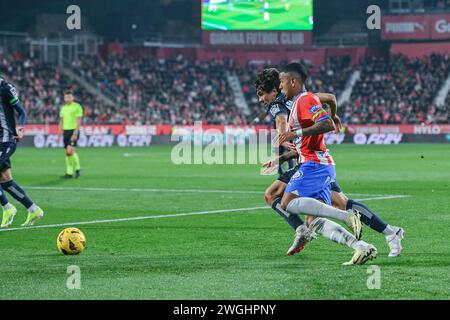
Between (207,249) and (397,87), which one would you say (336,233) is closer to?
(207,249)

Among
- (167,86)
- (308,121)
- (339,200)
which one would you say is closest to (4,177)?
(339,200)

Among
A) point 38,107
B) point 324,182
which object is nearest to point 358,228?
point 324,182

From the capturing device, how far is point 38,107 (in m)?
53.8

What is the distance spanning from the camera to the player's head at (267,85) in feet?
36.3

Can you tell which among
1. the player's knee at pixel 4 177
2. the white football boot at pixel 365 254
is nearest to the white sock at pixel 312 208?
the white football boot at pixel 365 254

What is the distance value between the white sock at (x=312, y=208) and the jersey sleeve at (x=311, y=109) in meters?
0.86

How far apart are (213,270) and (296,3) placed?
1943 inches

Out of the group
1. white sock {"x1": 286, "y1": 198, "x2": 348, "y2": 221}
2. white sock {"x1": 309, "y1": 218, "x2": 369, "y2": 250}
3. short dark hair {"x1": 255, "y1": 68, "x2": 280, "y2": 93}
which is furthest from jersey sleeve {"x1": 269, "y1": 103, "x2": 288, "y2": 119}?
white sock {"x1": 309, "y1": 218, "x2": 369, "y2": 250}

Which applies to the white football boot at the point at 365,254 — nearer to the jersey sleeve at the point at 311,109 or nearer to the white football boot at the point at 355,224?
the white football boot at the point at 355,224

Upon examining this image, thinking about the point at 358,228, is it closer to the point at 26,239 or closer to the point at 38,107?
the point at 26,239

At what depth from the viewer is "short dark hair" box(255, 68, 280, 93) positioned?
36.3 ft

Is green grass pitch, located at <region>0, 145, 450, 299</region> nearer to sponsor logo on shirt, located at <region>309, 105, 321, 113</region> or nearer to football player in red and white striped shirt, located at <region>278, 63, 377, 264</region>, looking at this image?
football player in red and white striped shirt, located at <region>278, 63, 377, 264</region>

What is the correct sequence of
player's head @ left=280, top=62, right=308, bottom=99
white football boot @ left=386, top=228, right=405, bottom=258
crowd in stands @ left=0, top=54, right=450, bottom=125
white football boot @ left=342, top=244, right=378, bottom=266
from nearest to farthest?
white football boot @ left=342, top=244, right=378, bottom=266 → player's head @ left=280, top=62, right=308, bottom=99 → white football boot @ left=386, top=228, right=405, bottom=258 → crowd in stands @ left=0, top=54, right=450, bottom=125
